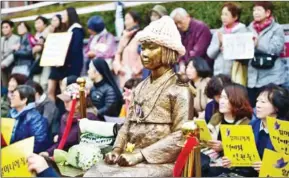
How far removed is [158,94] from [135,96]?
0.55 ft

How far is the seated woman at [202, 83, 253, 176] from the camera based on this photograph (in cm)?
508

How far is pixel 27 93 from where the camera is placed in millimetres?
6293

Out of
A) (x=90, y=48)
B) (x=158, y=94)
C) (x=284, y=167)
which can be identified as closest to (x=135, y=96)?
(x=158, y=94)

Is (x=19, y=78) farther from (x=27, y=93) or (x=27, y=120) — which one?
(x=27, y=120)

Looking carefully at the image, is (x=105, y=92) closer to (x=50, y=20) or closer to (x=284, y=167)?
(x=50, y=20)

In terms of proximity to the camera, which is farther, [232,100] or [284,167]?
[232,100]

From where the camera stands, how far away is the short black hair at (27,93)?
622 cm

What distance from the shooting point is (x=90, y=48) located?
6.95m

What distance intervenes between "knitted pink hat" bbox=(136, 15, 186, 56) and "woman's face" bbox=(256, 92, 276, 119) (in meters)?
1.12

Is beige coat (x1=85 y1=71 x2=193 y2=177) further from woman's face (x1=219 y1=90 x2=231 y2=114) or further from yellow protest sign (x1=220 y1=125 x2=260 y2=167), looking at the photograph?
woman's face (x1=219 y1=90 x2=231 y2=114)

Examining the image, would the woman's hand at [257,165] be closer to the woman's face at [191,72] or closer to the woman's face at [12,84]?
the woman's face at [191,72]

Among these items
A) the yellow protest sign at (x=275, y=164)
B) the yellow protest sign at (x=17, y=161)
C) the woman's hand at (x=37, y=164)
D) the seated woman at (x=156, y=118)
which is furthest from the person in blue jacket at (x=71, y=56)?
the seated woman at (x=156, y=118)

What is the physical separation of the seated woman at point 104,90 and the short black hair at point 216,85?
0.89m

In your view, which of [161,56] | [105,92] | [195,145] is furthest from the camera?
[105,92]
